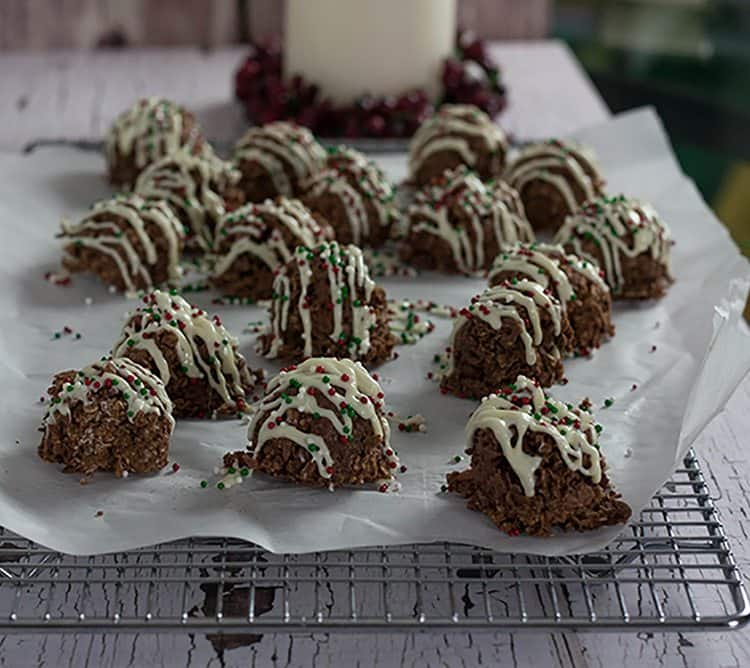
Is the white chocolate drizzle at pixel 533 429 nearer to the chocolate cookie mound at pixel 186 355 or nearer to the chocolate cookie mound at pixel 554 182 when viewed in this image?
the chocolate cookie mound at pixel 186 355

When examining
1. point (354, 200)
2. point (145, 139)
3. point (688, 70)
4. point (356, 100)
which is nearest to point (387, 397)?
point (354, 200)

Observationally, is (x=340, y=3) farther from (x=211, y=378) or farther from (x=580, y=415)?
(x=580, y=415)

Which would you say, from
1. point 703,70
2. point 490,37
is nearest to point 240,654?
point 490,37

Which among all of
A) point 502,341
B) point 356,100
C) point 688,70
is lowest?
point 688,70

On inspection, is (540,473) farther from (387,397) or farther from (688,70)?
(688,70)

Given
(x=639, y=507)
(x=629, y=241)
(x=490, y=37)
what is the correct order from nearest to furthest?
(x=639, y=507), (x=629, y=241), (x=490, y=37)

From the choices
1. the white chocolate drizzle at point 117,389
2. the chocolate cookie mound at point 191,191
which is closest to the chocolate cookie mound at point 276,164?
the chocolate cookie mound at point 191,191
